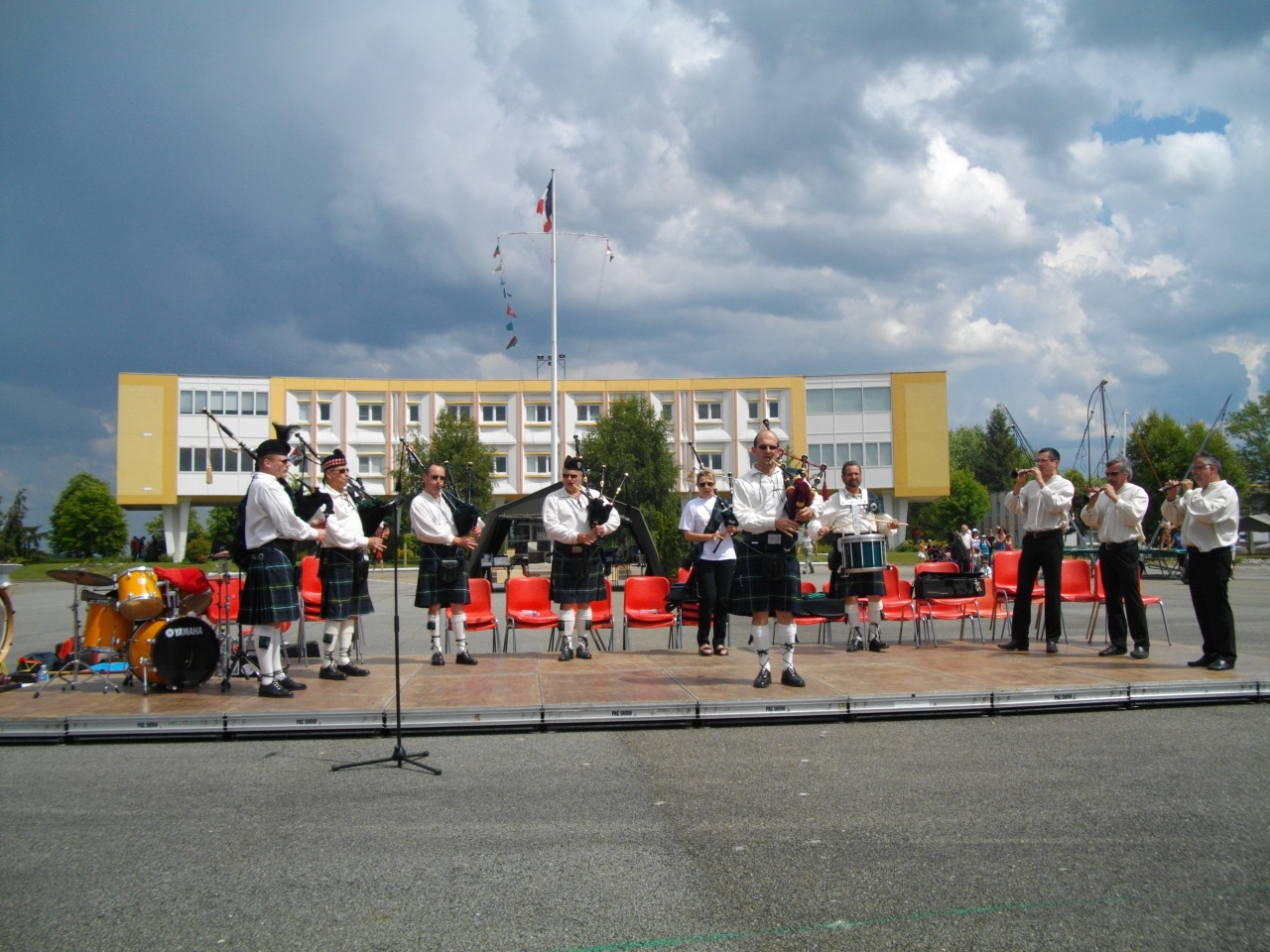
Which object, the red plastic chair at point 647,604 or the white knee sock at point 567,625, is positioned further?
the red plastic chair at point 647,604

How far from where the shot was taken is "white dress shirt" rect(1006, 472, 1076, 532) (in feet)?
31.1

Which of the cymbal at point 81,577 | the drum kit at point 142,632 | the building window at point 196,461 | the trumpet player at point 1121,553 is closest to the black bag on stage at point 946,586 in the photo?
the trumpet player at point 1121,553

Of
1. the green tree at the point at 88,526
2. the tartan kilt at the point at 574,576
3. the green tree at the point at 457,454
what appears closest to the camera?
the tartan kilt at the point at 574,576

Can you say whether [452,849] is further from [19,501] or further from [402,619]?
[19,501]

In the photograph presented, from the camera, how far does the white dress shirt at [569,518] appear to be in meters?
9.63

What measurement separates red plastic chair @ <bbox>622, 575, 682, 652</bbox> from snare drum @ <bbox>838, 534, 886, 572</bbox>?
6.86ft

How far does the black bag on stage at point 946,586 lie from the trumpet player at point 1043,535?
77cm

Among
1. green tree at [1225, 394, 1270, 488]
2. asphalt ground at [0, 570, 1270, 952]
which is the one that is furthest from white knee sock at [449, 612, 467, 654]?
green tree at [1225, 394, 1270, 488]

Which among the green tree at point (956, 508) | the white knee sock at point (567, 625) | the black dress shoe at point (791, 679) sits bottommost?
the black dress shoe at point (791, 679)

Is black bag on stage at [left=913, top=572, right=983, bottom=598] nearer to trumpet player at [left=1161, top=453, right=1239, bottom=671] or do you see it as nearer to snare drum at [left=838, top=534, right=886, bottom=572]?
snare drum at [left=838, top=534, right=886, bottom=572]

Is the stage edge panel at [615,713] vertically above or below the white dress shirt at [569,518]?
below

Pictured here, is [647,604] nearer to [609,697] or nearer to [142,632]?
[609,697]

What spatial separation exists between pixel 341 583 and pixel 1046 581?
23.1ft

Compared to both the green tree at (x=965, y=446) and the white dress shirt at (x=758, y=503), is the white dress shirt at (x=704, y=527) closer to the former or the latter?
the white dress shirt at (x=758, y=503)
